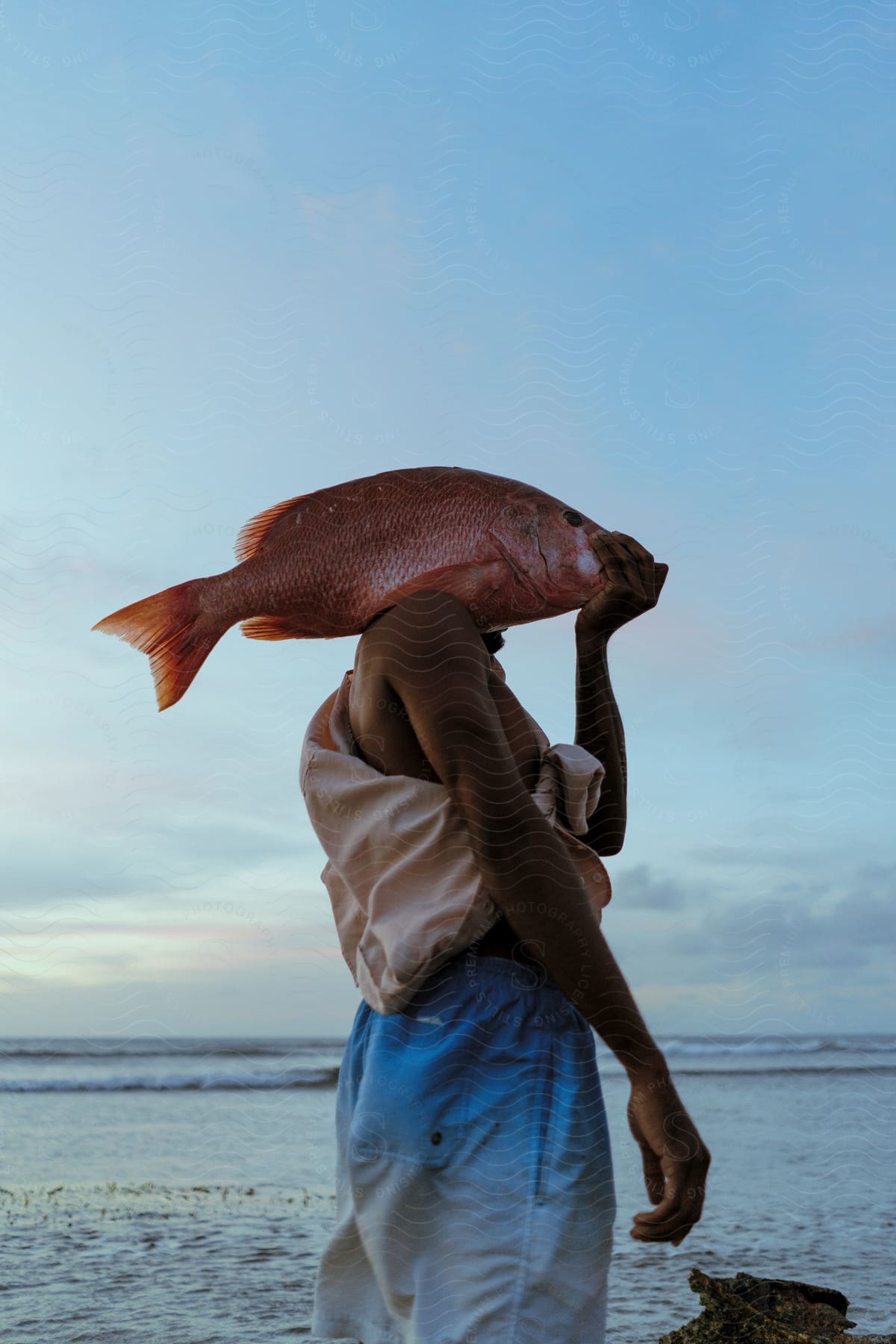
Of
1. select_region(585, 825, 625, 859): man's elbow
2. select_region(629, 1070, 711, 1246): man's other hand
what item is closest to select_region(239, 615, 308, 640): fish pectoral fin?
select_region(585, 825, 625, 859): man's elbow

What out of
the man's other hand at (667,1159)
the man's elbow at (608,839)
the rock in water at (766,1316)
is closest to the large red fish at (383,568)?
the man's elbow at (608,839)

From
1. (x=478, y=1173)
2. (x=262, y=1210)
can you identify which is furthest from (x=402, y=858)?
(x=262, y=1210)

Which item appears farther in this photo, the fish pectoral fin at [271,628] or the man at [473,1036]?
the fish pectoral fin at [271,628]

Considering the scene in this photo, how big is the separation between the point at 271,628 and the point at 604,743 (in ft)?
2.14

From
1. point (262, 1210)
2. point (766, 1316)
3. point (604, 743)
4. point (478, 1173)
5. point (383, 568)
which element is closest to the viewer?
point (478, 1173)

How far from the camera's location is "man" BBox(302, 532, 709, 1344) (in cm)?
163

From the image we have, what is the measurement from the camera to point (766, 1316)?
130 inches

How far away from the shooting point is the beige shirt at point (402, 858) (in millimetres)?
1722

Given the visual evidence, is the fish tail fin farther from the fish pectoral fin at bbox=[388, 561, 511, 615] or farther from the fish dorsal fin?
the fish pectoral fin at bbox=[388, 561, 511, 615]

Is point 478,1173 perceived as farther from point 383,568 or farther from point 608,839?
point 383,568

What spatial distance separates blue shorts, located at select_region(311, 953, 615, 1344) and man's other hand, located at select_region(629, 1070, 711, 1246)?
0.20ft

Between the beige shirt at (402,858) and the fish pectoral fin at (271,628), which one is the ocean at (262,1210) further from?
the fish pectoral fin at (271,628)

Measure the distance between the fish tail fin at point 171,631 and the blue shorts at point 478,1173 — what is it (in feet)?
→ 1.96

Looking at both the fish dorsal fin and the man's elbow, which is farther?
the man's elbow
